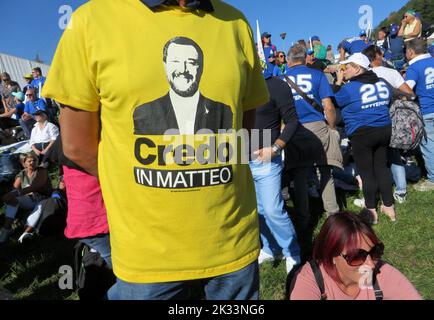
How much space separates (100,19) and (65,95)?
26cm

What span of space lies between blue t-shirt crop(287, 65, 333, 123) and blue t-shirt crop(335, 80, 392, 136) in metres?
0.33

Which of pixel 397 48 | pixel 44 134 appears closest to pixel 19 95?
pixel 44 134

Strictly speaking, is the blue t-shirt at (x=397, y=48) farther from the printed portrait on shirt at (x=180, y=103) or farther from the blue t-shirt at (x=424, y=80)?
the printed portrait on shirt at (x=180, y=103)

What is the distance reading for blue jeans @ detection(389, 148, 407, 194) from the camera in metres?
4.87

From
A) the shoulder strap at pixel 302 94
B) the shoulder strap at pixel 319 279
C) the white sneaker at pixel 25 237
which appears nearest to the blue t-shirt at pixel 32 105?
the white sneaker at pixel 25 237

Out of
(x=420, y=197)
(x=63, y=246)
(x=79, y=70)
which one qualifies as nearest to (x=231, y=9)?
(x=79, y=70)

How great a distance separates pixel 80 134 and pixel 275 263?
273cm

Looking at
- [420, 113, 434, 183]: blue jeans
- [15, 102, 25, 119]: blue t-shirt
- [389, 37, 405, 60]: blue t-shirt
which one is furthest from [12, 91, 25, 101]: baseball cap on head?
[389, 37, 405, 60]: blue t-shirt

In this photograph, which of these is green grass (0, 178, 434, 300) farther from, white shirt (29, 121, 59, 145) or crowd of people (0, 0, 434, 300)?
white shirt (29, 121, 59, 145)

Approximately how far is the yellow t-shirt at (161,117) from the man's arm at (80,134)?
41mm

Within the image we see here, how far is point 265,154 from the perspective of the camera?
304 centimetres

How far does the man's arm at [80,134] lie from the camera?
128cm

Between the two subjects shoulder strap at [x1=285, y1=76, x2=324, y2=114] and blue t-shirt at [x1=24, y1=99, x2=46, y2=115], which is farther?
blue t-shirt at [x1=24, y1=99, x2=46, y2=115]
